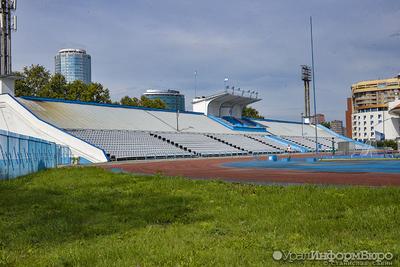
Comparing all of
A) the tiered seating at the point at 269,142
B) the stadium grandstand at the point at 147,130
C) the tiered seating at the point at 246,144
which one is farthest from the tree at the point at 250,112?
the tiered seating at the point at 246,144

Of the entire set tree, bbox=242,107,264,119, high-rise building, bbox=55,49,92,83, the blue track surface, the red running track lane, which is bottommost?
the blue track surface

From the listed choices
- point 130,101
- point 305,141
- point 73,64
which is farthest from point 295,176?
point 73,64

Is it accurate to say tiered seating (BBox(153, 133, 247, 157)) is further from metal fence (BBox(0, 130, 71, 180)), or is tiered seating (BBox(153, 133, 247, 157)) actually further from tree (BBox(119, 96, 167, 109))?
tree (BBox(119, 96, 167, 109))

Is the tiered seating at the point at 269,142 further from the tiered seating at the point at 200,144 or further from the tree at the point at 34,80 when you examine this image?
the tree at the point at 34,80

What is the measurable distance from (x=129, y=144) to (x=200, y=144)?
11695mm

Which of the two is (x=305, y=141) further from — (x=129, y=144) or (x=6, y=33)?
(x=6, y=33)

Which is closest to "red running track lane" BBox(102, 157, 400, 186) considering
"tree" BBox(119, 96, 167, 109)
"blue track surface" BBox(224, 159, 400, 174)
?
"blue track surface" BBox(224, 159, 400, 174)

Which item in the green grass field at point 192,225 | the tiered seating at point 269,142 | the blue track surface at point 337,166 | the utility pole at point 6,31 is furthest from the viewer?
the tiered seating at point 269,142

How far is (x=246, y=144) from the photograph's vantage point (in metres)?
62.8

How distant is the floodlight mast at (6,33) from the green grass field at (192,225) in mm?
42859

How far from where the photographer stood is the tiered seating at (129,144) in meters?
43.6

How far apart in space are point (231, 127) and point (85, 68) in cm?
13828

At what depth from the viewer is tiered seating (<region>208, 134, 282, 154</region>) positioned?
60594 millimetres

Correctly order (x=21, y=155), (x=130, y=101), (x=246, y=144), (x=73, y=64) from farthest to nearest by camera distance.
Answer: (x=73, y=64) → (x=130, y=101) → (x=246, y=144) → (x=21, y=155)
